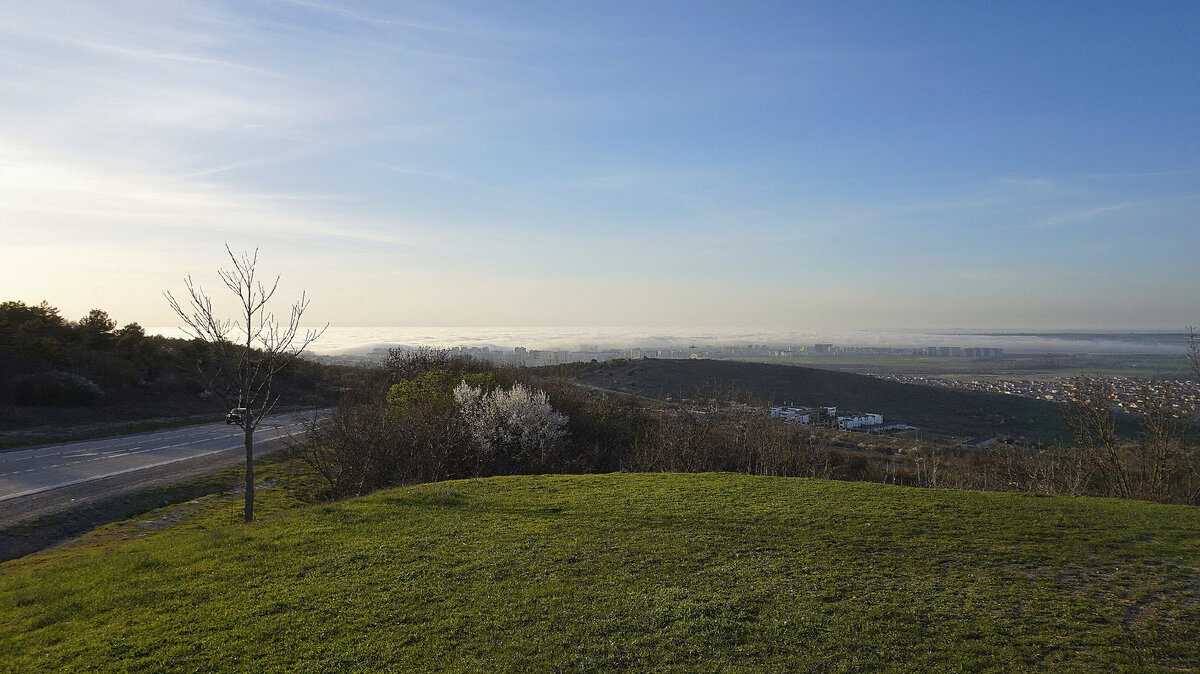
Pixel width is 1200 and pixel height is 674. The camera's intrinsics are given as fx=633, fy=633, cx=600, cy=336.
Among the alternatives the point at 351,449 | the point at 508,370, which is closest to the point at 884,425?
the point at 508,370

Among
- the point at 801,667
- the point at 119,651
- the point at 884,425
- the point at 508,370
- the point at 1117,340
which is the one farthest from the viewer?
the point at 1117,340

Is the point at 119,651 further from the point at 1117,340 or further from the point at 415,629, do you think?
the point at 1117,340

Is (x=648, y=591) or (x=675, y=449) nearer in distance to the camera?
(x=648, y=591)

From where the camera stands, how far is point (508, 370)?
108 ft

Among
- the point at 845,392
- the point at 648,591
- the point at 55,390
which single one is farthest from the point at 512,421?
the point at 845,392

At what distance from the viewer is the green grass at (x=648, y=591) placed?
5.59 m

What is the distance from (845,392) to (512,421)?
41.4m

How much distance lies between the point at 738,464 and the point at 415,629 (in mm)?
14565

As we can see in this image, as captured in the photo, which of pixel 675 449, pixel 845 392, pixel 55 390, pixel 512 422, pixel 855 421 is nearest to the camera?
pixel 675 449

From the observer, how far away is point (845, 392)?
53.8 m

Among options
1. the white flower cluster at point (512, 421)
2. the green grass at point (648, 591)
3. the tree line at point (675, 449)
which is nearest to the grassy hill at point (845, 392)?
the tree line at point (675, 449)

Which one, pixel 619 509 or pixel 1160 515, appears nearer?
pixel 1160 515

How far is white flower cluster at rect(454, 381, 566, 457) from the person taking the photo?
64.5ft

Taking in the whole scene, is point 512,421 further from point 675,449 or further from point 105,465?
point 105,465
